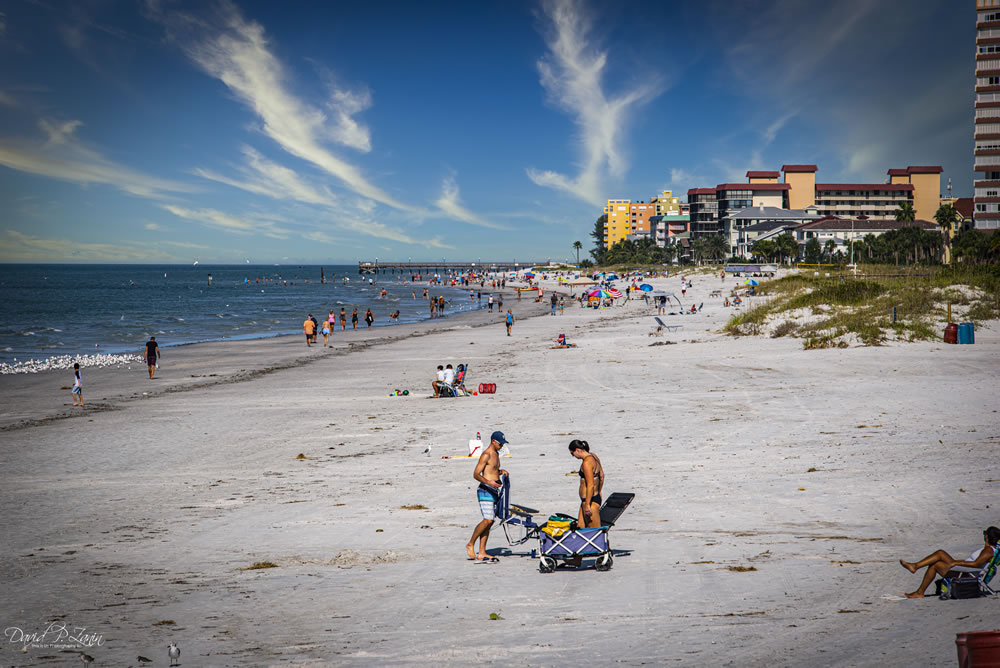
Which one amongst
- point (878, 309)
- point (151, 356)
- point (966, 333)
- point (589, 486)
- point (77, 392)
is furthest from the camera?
point (878, 309)

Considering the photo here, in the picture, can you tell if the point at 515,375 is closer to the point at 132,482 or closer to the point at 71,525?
the point at 132,482

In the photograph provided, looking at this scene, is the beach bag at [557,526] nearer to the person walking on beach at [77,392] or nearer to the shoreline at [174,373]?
the shoreline at [174,373]

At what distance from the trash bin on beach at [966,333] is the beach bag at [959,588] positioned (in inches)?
889

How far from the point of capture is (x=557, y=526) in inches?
332

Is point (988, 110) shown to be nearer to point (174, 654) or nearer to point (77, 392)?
point (77, 392)

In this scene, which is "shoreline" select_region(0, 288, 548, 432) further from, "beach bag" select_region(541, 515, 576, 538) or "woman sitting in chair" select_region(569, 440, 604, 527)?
"woman sitting in chair" select_region(569, 440, 604, 527)

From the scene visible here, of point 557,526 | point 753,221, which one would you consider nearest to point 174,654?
point 557,526

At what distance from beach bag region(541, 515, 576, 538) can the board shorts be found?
71 cm

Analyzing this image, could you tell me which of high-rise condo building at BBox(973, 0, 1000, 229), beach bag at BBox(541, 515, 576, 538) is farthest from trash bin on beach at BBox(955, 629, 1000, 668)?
high-rise condo building at BBox(973, 0, 1000, 229)

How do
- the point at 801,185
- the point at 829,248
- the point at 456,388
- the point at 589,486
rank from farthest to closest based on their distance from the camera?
the point at 801,185 < the point at 829,248 < the point at 456,388 < the point at 589,486

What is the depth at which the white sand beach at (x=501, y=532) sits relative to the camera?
676 cm

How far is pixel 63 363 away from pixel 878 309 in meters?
37.7

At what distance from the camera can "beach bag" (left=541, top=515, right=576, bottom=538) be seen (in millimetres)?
8391

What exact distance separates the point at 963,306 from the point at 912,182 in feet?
434
